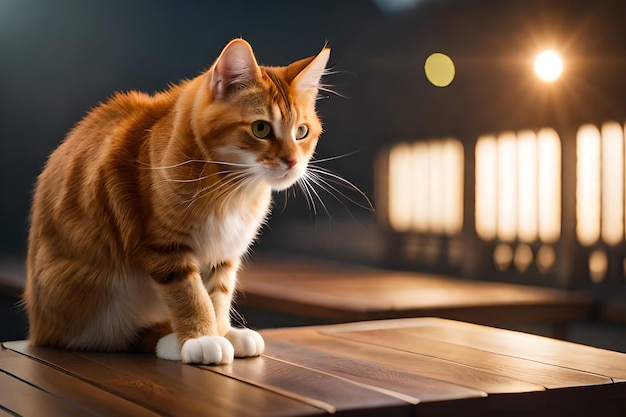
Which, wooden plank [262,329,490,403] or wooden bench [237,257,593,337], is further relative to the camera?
wooden bench [237,257,593,337]

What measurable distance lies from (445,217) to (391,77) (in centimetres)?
95

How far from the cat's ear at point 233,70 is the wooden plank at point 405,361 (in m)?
0.49

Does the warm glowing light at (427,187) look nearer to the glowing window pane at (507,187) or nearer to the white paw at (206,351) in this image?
the glowing window pane at (507,187)

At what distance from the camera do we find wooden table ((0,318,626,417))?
1113mm

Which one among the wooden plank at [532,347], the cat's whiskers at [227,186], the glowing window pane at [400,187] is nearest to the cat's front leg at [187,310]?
the cat's whiskers at [227,186]

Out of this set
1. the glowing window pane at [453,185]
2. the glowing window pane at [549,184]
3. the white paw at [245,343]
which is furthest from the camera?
the glowing window pane at [453,185]

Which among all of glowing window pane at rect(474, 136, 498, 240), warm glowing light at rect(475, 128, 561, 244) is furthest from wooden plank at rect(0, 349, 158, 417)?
glowing window pane at rect(474, 136, 498, 240)

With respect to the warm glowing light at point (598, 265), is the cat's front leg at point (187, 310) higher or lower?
lower

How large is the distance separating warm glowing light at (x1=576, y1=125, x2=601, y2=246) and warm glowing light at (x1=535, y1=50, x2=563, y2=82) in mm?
296

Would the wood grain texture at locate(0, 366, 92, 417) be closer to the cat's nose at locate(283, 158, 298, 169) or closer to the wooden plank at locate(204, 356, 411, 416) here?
the wooden plank at locate(204, 356, 411, 416)

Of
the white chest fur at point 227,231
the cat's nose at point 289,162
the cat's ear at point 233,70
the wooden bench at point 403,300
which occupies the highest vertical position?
the cat's ear at point 233,70

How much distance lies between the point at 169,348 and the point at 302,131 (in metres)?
0.44

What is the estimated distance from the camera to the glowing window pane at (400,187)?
15.6ft

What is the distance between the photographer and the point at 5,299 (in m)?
4.06
